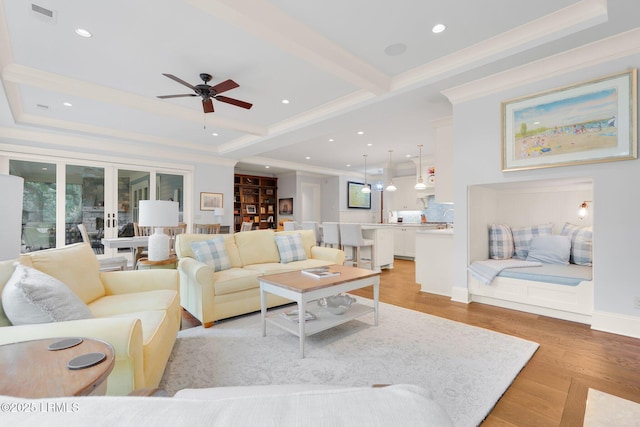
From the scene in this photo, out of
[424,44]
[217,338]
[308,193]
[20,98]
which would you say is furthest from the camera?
[308,193]

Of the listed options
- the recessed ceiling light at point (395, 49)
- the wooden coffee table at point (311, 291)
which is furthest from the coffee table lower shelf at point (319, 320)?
the recessed ceiling light at point (395, 49)

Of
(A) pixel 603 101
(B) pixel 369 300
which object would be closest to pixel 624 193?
(A) pixel 603 101

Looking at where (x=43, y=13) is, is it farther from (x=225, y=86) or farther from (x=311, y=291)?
(x=311, y=291)

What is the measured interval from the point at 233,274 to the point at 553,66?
3.83 meters

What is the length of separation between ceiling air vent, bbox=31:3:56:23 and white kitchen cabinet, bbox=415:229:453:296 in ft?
14.4

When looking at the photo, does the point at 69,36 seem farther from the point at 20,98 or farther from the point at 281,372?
the point at 281,372

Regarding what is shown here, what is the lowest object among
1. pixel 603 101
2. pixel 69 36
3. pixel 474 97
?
pixel 603 101

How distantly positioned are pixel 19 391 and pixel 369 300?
3226 millimetres

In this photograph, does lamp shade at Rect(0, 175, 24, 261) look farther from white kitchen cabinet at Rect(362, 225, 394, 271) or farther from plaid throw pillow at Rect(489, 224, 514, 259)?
white kitchen cabinet at Rect(362, 225, 394, 271)

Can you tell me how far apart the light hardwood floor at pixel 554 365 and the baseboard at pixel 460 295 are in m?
0.08

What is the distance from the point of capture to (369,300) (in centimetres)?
362

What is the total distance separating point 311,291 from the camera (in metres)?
2.26

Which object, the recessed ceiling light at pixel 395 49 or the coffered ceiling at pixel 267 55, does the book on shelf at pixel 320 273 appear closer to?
the coffered ceiling at pixel 267 55

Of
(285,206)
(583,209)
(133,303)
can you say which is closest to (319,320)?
(133,303)
